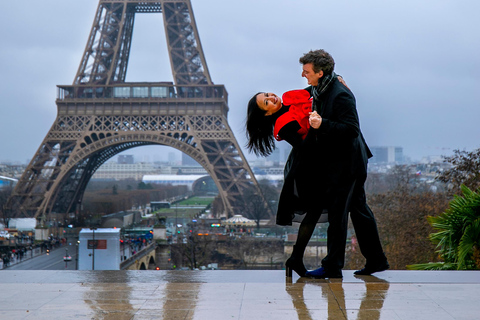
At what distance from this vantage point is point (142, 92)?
39125 millimetres

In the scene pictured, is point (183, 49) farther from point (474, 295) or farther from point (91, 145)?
point (474, 295)

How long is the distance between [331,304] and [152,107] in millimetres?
34896

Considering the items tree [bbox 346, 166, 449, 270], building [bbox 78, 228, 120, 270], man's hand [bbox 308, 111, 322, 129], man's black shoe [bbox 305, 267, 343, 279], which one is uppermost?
man's hand [bbox 308, 111, 322, 129]

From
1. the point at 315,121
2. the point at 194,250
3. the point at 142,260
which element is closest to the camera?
the point at 315,121

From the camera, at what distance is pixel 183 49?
3838cm

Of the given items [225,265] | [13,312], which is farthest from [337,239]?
[225,265]

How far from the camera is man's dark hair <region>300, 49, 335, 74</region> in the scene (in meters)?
5.00

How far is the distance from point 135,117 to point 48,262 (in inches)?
479

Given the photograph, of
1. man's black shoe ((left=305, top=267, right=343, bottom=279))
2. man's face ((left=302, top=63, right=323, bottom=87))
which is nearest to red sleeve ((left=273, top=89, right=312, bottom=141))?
man's face ((left=302, top=63, right=323, bottom=87))

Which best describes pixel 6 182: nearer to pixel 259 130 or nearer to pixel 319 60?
pixel 259 130

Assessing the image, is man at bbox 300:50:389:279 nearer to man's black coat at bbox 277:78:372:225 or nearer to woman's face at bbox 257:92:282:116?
man's black coat at bbox 277:78:372:225

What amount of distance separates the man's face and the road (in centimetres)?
2330

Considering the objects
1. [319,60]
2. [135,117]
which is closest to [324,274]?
[319,60]

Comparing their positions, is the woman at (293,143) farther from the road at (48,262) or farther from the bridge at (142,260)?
the road at (48,262)
